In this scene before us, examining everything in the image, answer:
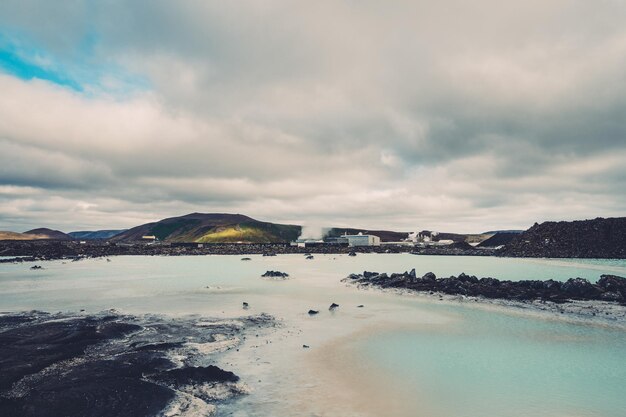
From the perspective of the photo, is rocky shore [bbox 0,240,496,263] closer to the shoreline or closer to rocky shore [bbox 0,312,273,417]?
rocky shore [bbox 0,312,273,417]

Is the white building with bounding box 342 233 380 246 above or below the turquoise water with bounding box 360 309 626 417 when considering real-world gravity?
above

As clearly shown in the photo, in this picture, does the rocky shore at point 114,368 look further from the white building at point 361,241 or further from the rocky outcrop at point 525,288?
the white building at point 361,241

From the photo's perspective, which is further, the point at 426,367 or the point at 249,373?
the point at 426,367

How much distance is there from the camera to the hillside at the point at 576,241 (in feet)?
288

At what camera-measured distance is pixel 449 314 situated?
76.8 feet

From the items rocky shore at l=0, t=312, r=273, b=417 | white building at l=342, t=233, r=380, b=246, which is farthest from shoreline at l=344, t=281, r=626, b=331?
white building at l=342, t=233, r=380, b=246

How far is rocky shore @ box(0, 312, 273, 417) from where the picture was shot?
377 inches

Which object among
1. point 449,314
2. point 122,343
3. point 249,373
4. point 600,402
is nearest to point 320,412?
point 249,373

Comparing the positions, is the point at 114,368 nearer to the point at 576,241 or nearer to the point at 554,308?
the point at 554,308

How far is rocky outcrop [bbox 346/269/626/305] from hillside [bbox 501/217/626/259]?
6821 centimetres

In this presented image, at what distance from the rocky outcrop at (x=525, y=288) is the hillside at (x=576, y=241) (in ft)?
224

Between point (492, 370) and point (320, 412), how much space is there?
680 centimetres

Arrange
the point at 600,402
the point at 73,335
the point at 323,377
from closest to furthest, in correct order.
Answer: the point at 600,402 → the point at 323,377 → the point at 73,335

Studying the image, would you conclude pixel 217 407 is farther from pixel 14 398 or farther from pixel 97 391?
pixel 14 398
